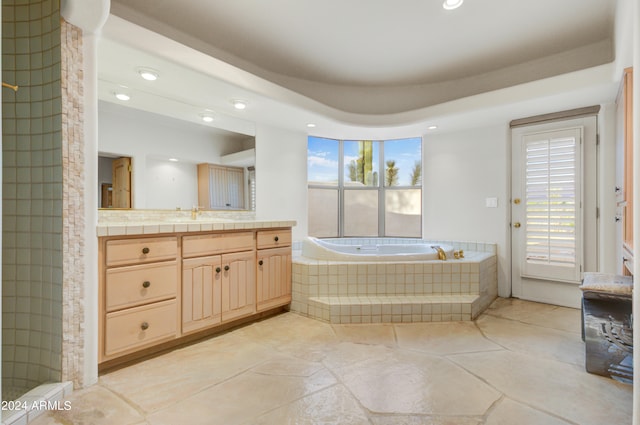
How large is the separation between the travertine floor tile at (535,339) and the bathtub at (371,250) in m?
0.79

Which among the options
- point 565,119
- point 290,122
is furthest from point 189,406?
point 565,119

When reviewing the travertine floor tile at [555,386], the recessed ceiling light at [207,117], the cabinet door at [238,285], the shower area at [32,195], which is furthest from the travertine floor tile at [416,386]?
the recessed ceiling light at [207,117]

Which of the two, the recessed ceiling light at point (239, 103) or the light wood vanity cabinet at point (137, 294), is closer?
the light wood vanity cabinet at point (137, 294)

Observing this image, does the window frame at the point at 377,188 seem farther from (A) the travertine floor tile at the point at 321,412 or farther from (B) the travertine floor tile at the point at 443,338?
(A) the travertine floor tile at the point at 321,412

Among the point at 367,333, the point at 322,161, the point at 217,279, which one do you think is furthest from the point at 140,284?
the point at 322,161

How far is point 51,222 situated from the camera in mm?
1732

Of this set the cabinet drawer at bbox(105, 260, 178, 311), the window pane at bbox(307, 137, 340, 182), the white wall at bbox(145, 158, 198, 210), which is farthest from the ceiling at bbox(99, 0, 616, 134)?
the cabinet drawer at bbox(105, 260, 178, 311)

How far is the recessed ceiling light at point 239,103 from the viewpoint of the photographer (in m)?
3.01

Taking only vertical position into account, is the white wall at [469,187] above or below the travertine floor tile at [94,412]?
above

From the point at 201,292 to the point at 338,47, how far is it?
2.38 meters

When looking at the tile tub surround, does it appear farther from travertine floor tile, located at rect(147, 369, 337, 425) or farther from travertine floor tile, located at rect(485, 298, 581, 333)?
travertine floor tile, located at rect(147, 369, 337, 425)

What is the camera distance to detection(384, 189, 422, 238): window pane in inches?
179

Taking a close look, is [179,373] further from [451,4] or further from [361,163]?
[361,163]

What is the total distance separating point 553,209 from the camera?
332 centimetres
